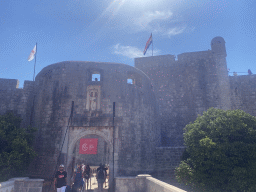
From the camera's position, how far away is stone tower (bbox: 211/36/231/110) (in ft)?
54.8

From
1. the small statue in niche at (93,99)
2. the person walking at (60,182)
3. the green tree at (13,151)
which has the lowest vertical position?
the person walking at (60,182)

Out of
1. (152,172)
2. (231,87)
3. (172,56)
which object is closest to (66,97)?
(152,172)

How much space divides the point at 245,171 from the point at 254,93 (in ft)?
36.1

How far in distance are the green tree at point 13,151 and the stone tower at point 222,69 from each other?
15.8 m

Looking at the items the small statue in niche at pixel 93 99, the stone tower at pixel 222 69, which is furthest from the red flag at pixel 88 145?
the stone tower at pixel 222 69

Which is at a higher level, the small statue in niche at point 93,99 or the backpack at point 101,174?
the small statue in niche at point 93,99

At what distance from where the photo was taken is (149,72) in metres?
18.8

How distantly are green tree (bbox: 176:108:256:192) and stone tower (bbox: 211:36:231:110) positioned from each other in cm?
746

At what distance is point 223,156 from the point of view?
28.2ft

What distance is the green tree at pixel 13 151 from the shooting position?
8.96m

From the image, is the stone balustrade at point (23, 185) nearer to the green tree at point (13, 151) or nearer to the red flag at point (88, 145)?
the green tree at point (13, 151)

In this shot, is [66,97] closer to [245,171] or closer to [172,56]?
[245,171]

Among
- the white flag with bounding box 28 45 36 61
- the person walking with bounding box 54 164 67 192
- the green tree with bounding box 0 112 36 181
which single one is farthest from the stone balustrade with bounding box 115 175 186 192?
the white flag with bounding box 28 45 36 61

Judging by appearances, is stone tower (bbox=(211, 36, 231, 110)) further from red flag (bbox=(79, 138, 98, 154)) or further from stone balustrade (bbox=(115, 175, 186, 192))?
red flag (bbox=(79, 138, 98, 154))
